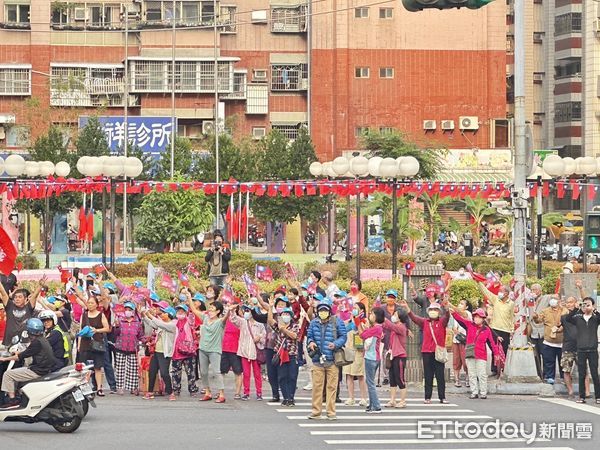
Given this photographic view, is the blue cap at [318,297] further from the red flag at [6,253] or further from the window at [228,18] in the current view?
the window at [228,18]

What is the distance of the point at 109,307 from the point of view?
2258cm

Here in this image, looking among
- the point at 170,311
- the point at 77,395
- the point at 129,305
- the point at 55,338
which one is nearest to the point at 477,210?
the point at 129,305

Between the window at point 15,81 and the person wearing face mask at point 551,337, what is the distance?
5397 cm

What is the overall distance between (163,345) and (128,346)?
32.0 inches

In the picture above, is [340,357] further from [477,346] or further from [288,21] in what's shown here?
[288,21]

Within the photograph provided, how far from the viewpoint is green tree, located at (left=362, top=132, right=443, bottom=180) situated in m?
60.1

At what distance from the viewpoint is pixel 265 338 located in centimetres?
2158

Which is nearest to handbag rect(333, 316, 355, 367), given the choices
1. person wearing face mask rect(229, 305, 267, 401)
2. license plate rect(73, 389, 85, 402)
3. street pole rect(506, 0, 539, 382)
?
person wearing face mask rect(229, 305, 267, 401)

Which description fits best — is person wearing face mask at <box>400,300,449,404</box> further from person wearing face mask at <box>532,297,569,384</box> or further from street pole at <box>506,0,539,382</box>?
person wearing face mask at <box>532,297,569,384</box>

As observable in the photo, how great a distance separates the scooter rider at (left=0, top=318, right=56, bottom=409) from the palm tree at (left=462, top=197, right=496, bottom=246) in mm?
Result: 47320

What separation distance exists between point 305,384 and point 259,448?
24.0 feet

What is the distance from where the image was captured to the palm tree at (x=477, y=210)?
215 feet

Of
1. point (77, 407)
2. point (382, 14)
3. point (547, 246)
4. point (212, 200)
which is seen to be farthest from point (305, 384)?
point (382, 14)
